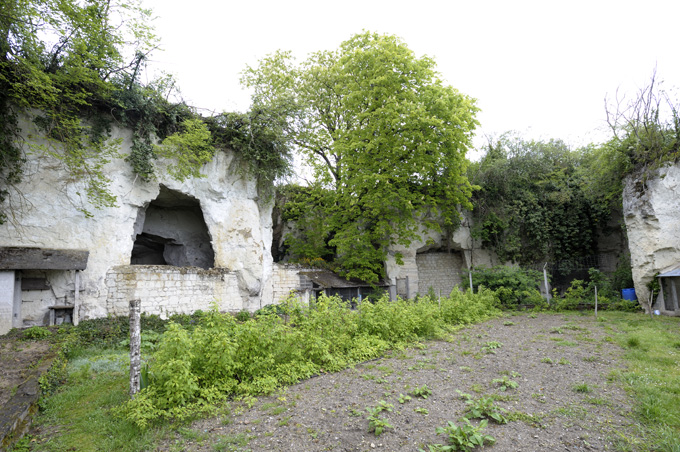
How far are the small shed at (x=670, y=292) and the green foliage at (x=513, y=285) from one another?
395cm

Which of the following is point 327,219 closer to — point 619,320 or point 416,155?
point 416,155

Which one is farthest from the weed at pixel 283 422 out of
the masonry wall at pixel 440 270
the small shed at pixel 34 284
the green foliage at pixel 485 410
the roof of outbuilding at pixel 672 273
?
the masonry wall at pixel 440 270

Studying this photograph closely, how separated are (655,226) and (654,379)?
1100cm

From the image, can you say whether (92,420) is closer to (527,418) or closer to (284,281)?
(527,418)

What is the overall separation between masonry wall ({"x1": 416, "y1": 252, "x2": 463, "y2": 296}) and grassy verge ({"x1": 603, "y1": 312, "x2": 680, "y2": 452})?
10881 millimetres

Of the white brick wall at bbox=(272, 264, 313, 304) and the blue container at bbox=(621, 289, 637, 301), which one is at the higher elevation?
the white brick wall at bbox=(272, 264, 313, 304)

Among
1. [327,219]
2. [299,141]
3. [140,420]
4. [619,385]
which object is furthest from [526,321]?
[299,141]

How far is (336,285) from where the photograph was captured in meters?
15.9

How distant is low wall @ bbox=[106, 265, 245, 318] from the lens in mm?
11906

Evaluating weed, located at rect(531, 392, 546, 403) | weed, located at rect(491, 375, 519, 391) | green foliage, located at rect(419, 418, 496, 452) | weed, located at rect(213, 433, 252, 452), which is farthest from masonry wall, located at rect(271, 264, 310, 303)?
green foliage, located at rect(419, 418, 496, 452)

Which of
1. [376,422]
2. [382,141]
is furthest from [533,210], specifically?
[376,422]

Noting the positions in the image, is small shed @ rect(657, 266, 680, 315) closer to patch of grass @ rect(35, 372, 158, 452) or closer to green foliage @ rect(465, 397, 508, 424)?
green foliage @ rect(465, 397, 508, 424)

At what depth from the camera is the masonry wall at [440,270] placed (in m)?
21.1

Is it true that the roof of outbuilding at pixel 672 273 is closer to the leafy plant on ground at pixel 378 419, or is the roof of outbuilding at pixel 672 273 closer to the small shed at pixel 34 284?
the leafy plant on ground at pixel 378 419
